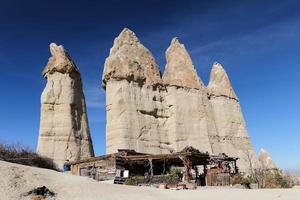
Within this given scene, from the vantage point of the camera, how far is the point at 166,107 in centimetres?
5028

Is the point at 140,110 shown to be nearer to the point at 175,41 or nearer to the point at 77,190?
the point at 175,41

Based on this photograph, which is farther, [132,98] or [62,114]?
[132,98]

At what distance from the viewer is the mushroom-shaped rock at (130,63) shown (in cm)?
4744

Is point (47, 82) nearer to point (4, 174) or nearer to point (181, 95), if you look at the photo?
point (181, 95)

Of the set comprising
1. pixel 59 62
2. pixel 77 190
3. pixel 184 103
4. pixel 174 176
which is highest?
pixel 59 62

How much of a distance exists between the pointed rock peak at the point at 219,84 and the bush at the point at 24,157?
78.6 ft

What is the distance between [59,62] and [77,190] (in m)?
30.1

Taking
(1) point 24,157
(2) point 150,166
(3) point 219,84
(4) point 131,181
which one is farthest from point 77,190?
(3) point 219,84

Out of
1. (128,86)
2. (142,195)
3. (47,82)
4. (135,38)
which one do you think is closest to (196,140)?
(128,86)

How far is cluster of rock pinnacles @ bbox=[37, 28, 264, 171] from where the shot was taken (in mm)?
44000

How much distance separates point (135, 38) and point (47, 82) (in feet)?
38.9

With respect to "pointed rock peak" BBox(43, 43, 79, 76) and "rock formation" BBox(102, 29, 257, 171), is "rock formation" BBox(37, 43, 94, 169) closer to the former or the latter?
"pointed rock peak" BBox(43, 43, 79, 76)

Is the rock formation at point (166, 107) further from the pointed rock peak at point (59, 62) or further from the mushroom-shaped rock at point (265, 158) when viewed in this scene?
the mushroom-shaped rock at point (265, 158)

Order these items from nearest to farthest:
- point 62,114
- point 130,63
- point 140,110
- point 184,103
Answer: point 62,114 < point 140,110 < point 130,63 < point 184,103
